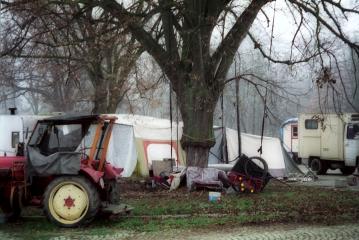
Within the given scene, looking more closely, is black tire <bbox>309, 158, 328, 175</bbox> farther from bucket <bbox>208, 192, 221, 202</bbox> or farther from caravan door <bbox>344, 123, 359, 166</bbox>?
bucket <bbox>208, 192, 221, 202</bbox>

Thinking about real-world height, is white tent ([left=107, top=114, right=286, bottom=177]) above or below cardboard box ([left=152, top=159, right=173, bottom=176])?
above

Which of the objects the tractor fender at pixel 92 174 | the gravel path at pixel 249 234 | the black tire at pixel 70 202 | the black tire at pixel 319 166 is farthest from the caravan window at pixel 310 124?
the black tire at pixel 70 202

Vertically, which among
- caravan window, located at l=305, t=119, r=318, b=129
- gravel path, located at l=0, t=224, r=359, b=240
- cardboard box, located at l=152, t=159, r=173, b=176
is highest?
caravan window, located at l=305, t=119, r=318, b=129

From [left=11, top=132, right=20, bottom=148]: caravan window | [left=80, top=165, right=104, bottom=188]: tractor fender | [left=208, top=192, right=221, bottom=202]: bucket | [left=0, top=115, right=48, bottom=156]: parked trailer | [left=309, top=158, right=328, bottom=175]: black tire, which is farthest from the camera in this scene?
[left=309, top=158, right=328, bottom=175]: black tire

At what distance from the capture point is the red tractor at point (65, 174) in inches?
434

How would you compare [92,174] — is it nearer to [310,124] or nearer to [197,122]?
[197,122]

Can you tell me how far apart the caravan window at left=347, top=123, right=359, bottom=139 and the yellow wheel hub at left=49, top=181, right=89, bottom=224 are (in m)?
19.9

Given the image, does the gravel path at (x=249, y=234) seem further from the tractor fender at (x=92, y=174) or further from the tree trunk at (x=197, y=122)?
the tree trunk at (x=197, y=122)

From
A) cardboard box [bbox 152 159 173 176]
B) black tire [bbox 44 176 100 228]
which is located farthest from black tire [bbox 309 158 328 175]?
black tire [bbox 44 176 100 228]

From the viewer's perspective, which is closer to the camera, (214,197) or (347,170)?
(214,197)

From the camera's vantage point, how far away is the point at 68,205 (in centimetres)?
1102

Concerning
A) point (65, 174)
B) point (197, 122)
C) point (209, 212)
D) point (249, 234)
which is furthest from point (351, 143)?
point (65, 174)

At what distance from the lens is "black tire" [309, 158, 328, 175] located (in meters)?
30.1

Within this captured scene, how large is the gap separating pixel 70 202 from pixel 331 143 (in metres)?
20.8
